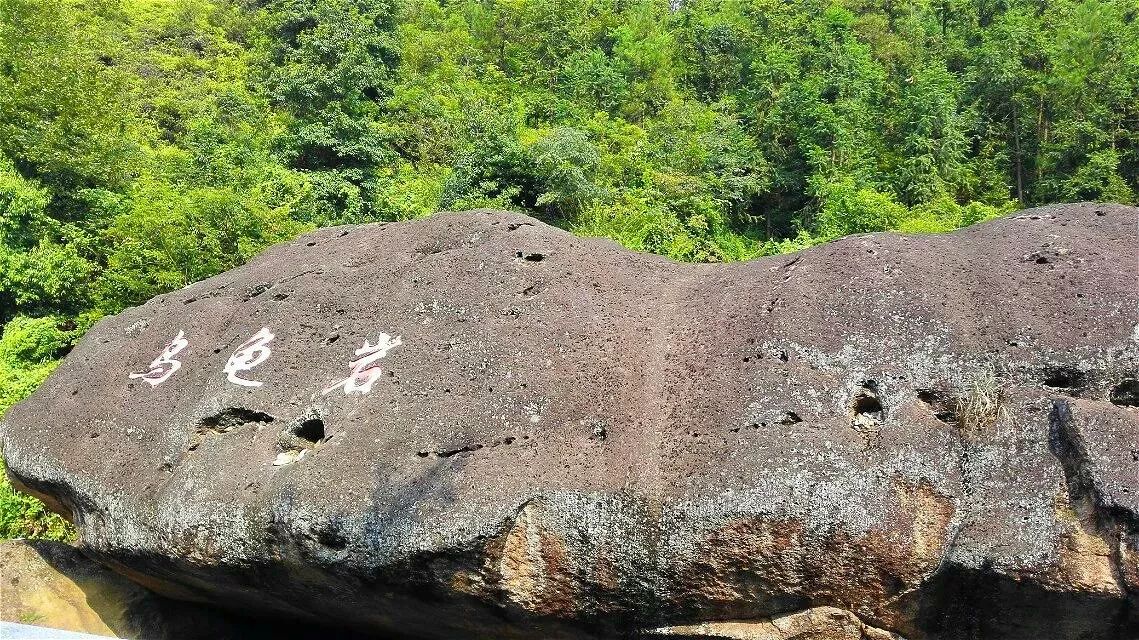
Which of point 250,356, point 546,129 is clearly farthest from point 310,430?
point 546,129

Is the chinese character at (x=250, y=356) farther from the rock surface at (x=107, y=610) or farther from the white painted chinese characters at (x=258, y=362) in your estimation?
the rock surface at (x=107, y=610)

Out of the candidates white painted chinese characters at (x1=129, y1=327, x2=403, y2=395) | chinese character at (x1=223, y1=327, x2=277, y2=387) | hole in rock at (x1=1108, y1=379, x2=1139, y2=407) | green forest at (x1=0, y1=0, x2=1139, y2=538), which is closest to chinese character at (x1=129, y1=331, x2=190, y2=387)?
white painted chinese characters at (x1=129, y1=327, x2=403, y2=395)

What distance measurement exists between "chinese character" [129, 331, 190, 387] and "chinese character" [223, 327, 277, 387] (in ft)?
1.69

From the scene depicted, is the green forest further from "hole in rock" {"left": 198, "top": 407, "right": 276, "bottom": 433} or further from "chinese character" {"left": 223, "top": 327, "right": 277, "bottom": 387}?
"hole in rock" {"left": 198, "top": 407, "right": 276, "bottom": 433}

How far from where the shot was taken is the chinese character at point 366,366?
5.18m

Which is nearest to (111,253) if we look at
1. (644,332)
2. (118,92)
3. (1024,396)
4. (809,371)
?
(118,92)

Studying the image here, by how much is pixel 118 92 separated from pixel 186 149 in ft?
7.32

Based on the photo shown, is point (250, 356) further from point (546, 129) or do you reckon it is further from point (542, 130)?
point (546, 129)

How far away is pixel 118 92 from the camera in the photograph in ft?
50.3

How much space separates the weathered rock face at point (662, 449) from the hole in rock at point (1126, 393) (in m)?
0.01

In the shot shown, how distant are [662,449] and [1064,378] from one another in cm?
187

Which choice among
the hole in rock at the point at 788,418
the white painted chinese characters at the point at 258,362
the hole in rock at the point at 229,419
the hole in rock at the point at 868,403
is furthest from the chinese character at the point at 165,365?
the hole in rock at the point at 868,403

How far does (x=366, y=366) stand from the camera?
5.31m

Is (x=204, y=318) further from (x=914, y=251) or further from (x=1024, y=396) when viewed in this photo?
(x=1024, y=396)
